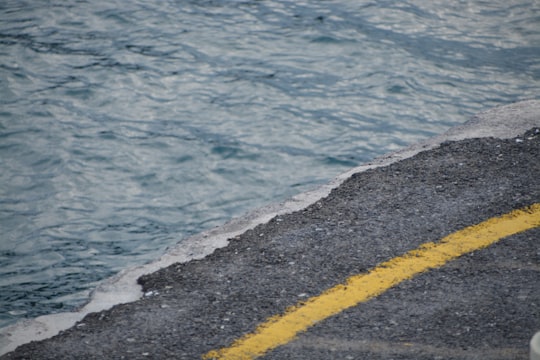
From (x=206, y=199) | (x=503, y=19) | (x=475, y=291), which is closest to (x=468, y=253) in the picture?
(x=475, y=291)

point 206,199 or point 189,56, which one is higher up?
point 189,56

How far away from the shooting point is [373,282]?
12.2 feet

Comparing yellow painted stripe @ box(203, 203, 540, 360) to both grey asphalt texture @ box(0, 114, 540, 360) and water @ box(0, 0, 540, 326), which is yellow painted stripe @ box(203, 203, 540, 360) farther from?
water @ box(0, 0, 540, 326)

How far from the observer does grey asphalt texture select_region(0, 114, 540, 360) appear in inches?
130

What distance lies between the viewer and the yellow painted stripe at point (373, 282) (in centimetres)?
331

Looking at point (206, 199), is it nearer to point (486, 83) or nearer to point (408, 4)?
point (486, 83)

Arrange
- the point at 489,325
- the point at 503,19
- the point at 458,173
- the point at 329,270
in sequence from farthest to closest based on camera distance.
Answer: the point at 503,19, the point at 458,173, the point at 329,270, the point at 489,325

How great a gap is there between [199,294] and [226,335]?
0.38 m

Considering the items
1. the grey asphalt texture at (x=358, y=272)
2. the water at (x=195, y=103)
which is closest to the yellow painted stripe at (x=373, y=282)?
the grey asphalt texture at (x=358, y=272)

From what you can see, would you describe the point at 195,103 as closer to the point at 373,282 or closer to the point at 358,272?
the point at 358,272

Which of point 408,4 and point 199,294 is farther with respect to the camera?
point 408,4

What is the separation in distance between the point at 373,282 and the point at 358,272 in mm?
118

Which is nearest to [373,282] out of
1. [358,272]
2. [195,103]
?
[358,272]

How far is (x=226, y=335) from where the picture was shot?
338 centimetres
